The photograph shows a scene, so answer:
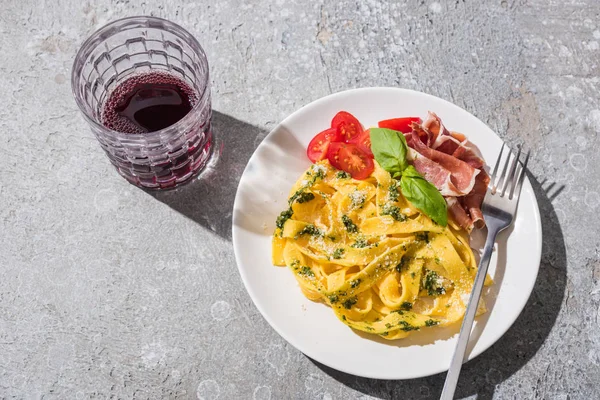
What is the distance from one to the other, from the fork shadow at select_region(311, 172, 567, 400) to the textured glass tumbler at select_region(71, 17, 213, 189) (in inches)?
51.8

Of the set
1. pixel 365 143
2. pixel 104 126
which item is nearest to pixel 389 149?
pixel 365 143

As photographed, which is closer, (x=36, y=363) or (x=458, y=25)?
(x=36, y=363)

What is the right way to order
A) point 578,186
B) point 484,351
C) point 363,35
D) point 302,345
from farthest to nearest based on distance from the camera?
point 363,35 < point 578,186 < point 484,351 < point 302,345

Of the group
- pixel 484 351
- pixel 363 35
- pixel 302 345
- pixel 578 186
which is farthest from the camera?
pixel 363 35

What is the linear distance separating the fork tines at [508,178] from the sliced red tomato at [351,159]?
0.63 meters

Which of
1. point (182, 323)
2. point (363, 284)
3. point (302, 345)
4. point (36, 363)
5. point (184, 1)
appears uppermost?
point (184, 1)

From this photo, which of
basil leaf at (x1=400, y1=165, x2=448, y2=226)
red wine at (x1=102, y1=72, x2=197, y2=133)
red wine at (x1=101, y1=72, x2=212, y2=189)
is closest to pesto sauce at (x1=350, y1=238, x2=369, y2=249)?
basil leaf at (x1=400, y1=165, x2=448, y2=226)

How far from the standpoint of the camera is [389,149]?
3037 millimetres

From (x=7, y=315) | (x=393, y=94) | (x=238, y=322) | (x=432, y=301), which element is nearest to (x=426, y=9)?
(x=393, y=94)

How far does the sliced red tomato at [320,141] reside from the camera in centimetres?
323

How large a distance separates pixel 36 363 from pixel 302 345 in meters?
1.42

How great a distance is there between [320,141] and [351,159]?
19 centimetres

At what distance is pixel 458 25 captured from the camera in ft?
12.7

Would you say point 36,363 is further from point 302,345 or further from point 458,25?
point 458,25
